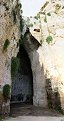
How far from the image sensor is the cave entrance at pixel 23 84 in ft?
89.5

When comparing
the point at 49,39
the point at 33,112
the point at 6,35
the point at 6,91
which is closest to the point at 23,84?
the point at 49,39

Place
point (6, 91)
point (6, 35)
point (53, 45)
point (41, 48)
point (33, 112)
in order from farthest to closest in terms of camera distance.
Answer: point (41, 48), point (53, 45), point (33, 112), point (6, 35), point (6, 91)

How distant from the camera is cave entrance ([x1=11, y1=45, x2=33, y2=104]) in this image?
2728 cm

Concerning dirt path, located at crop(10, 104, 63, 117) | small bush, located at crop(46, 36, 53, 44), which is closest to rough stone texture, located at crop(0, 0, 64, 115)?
small bush, located at crop(46, 36, 53, 44)

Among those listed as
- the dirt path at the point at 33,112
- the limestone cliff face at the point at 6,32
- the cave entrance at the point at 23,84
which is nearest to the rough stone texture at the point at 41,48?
the limestone cliff face at the point at 6,32

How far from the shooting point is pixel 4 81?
1566 centimetres

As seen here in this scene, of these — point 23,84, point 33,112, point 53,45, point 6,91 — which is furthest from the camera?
point 23,84

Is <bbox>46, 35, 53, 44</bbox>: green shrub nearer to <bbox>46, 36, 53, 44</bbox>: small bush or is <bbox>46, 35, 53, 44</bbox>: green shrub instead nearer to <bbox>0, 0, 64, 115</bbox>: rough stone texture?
<bbox>46, 36, 53, 44</bbox>: small bush

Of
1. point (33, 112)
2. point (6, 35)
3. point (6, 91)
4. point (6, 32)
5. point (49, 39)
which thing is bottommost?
point (33, 112)

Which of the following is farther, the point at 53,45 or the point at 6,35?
the point at 53,45

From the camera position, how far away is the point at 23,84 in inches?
1111

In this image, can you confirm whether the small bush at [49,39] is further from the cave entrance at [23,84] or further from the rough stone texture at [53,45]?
the cave entrance at [23,84]

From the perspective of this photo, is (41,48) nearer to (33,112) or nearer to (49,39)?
(49,39)

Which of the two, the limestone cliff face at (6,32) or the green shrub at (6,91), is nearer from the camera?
the green shrub at (6,91)
